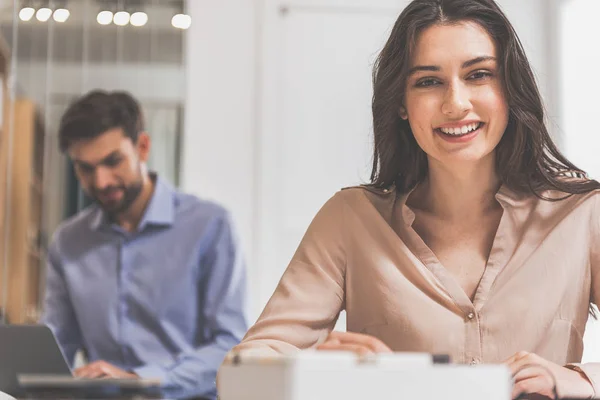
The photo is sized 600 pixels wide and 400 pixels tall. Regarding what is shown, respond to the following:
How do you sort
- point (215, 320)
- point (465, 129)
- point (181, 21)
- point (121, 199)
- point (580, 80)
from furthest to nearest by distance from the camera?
point (580, 80) → point (181, 21) → point (121, 199) → point (215, 320) → point (465, 129)

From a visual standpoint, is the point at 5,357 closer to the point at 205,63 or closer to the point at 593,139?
the point at 205,63

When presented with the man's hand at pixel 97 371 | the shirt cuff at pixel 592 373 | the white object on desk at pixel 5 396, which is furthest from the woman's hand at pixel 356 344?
the man's hand at pixel 97 371

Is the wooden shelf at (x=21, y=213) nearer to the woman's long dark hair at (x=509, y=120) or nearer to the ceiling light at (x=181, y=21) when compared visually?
the ceiling light at (x=181, y=21)

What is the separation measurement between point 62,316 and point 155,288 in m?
0.31

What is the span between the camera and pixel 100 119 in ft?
9.48

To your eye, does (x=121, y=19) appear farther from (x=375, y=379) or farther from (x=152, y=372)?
(x=375, y=379)

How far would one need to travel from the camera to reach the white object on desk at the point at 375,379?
80 cm

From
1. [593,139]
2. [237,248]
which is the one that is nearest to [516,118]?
[237,248]

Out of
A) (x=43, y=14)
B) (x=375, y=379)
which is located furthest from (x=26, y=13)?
(x=375, y=379)

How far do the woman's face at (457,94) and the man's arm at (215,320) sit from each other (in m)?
1.13

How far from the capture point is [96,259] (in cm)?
282

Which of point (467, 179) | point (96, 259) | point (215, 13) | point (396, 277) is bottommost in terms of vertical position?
point (96, 259)

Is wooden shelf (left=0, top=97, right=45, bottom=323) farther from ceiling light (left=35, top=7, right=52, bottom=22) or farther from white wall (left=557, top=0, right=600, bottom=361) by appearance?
white wall (left=557, top=0, right=600, bottom=361)

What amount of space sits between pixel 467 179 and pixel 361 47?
7.60 feet
